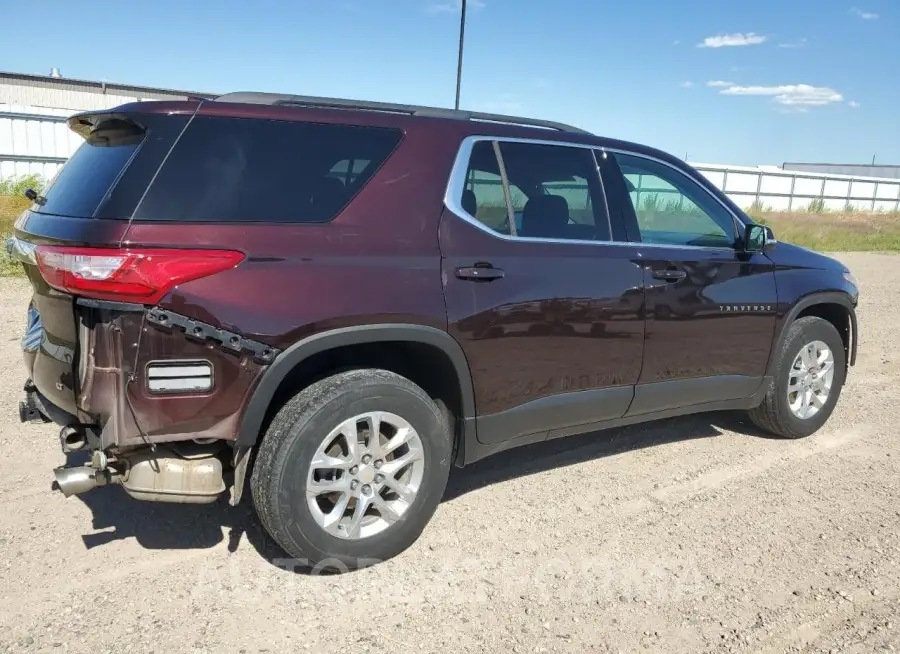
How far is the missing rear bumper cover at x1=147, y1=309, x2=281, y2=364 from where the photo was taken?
2.57 m

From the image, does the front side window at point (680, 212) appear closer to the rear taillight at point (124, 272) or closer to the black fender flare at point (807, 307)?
the black fender flare at point (807, 307)

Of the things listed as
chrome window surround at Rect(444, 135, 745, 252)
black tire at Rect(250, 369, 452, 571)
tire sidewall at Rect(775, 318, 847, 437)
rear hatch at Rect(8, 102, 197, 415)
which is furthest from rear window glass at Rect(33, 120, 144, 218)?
tire sidewall at Rect(775, 318, 847, 437)

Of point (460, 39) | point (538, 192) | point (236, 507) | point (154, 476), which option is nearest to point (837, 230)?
point (460, 39)

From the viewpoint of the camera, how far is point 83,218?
8.81 feet

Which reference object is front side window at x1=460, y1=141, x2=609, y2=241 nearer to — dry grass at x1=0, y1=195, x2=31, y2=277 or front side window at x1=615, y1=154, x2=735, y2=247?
front side window at x1=615, y1=154, x2=735, y2=247

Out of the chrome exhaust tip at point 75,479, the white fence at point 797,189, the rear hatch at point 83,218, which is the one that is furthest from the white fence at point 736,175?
the chrome exhaust tip at point 75,479

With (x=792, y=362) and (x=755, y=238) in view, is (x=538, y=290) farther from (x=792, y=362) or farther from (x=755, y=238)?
(x=792, y=362)

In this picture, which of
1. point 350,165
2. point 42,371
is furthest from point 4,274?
Answer: point 350,165

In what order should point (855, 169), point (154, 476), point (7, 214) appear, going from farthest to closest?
point (855, 169) < point (7, 214) < point (154, 476)

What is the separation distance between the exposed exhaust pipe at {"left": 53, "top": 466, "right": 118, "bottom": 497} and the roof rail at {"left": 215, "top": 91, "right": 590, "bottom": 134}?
59.8 inches

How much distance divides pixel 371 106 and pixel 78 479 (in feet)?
6.46

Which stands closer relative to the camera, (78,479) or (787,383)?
(78,479)

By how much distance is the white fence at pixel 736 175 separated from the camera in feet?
50.9

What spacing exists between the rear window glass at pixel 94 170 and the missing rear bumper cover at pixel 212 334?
19.4 inches
